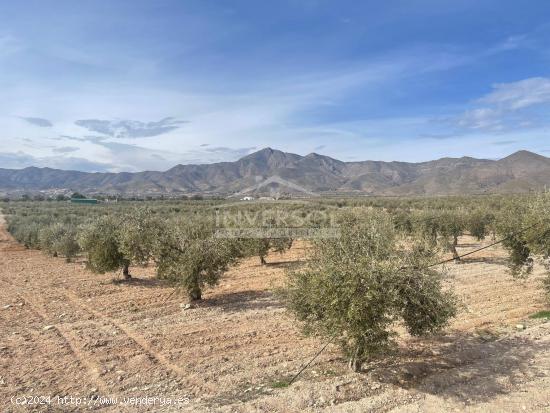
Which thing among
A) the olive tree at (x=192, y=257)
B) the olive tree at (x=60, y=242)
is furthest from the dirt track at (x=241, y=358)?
the olive tree at (x=60, y=242)

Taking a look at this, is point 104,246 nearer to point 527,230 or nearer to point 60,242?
point 60,242

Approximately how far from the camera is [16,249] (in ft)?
113

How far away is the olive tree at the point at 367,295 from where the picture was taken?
7.95 meters

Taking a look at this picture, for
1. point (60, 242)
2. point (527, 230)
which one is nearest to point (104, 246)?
point (60, 242)

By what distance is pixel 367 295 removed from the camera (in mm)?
7719

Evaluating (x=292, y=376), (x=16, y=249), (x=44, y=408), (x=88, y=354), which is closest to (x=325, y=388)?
(x=292, y=376)

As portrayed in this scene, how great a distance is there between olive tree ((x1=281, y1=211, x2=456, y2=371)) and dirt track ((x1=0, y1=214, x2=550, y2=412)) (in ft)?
3.64

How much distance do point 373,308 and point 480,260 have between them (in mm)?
18736

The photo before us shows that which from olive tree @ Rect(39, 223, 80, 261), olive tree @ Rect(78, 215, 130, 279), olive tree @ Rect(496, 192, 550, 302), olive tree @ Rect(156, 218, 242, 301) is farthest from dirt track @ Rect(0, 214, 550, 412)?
olive tree @ Rect(39, 223, 80, 261)

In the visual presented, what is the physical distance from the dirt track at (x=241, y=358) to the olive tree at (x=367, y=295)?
111cm

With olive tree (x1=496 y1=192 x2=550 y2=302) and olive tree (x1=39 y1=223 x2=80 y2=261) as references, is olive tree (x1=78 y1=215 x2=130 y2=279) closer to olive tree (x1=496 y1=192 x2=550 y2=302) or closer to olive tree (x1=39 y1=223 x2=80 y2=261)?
olive tree (x1=39 y1=223 x2=80 y2=261)

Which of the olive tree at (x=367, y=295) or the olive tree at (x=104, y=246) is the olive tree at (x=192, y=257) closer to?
the olive tree at (x=104, y=246)

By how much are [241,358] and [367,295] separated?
3.97 meters

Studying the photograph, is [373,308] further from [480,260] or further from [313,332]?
[480,260]
